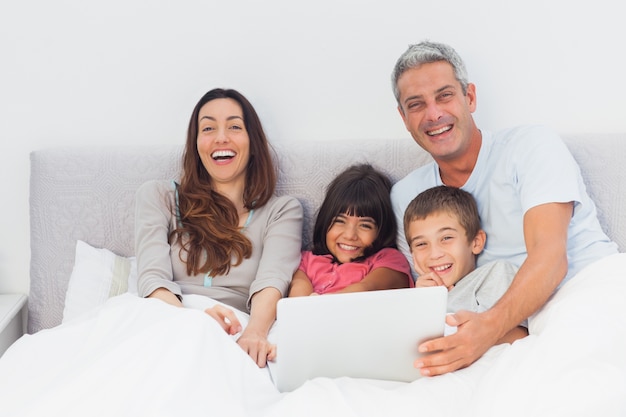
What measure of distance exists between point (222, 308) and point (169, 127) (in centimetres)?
69

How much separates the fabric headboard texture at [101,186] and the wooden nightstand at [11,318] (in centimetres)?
7

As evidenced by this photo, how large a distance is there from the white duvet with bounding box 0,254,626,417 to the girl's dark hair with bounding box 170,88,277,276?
18.0 inches

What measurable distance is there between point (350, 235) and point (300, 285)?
20 cm

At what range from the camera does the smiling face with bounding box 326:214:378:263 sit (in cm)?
176

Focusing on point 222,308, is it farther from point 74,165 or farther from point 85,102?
point 85,102

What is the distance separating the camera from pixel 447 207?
157cm

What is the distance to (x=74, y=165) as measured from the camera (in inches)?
72.8

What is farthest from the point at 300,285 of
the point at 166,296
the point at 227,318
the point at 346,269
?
the point at 166,296

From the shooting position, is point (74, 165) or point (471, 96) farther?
point (74, 165)

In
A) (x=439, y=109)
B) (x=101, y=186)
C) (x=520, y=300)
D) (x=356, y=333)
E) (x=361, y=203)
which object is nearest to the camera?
(x=356, y=333)

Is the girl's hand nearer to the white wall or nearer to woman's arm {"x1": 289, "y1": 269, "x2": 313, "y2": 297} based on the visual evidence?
woman's arm {"x1": 289, "y1": 269, "x2": 313, "y2": 297}

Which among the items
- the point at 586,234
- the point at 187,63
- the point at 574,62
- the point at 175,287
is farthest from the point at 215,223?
the point at 574,62

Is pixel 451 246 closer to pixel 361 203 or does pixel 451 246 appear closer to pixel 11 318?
pixel 361 203

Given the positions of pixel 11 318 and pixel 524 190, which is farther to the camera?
pixel 11 318
